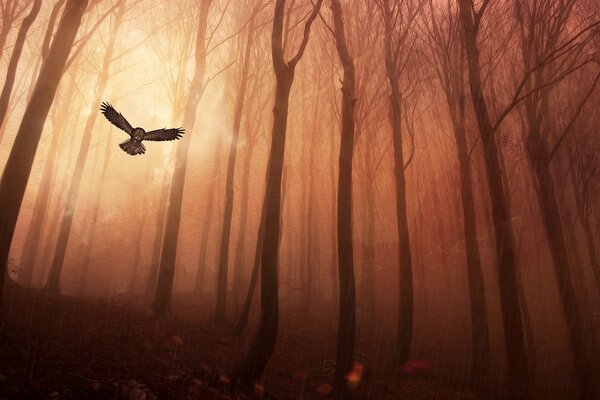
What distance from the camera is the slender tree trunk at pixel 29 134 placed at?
11.7 feet

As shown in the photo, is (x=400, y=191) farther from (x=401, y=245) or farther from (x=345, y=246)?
(x=345, y=246)

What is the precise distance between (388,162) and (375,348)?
11.7 meters

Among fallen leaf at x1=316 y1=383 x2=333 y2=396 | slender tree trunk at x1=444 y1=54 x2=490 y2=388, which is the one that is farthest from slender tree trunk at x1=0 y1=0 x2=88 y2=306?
slender tree trunk at x1=444 y1=54 x2=490 y2=388

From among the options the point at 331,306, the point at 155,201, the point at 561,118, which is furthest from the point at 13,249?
the point at 561,118

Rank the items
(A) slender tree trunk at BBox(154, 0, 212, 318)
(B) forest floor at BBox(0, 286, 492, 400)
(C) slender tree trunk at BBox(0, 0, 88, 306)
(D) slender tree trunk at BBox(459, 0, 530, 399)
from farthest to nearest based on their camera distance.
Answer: (A) slender tree trunk at BBox(154, 0, 212, 318)
(D) slender tree trunk at BBox(459, 0, 530, 399)
(C) slender tree trunk at BBox(0, 0, 88, 306)
(B) forest floor at BBox(0, 286, 492, 400)

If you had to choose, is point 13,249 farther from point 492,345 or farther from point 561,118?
point 561,118

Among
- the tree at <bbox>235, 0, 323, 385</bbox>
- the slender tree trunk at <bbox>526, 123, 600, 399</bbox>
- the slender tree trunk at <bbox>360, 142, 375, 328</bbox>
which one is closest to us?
the tree at <bbox>235, 0, 323, 385</bbox>

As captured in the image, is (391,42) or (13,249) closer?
(391,42)

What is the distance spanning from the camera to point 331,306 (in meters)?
11.2

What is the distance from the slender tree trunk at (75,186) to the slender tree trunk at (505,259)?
7.99 m

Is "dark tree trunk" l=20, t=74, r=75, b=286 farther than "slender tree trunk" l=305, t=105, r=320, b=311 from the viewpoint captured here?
No

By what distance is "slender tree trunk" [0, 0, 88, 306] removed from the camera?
3.58 meters

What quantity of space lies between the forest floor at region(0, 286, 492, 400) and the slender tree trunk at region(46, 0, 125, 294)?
2091mm

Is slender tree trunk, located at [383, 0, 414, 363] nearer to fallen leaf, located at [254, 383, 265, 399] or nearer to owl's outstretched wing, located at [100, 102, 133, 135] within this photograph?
fallen leaf, located at [254, 383, 265, 399]
